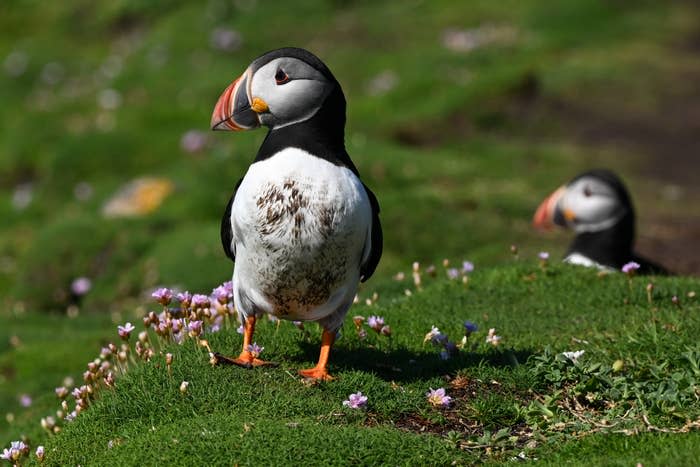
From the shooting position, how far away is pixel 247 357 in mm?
7477

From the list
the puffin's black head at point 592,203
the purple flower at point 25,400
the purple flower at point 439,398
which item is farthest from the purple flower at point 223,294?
the puffin's black head at point 592,203

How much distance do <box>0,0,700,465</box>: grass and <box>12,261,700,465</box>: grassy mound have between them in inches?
0.8

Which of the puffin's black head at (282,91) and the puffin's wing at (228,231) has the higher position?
the puffin's black head at (282,91)

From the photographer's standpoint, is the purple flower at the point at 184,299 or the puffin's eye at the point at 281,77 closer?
the puffin's eye at the point at 281,77

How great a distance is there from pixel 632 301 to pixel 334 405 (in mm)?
4013

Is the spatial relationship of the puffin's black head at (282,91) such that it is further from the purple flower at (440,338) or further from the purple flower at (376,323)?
the purple flower at (440,338)

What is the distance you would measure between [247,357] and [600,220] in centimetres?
728

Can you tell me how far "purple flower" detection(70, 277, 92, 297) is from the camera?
1639 centimetres

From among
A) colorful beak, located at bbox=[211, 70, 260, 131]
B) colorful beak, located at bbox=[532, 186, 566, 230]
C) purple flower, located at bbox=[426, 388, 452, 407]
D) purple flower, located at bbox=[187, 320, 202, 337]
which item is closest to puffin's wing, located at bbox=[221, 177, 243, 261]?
colorful beak, located at bbox=[211, 70, 260, 131]

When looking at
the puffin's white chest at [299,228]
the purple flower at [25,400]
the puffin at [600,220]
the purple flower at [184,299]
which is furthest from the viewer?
the puffin at [600,220]

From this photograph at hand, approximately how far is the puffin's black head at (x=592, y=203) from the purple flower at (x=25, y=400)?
6.97m

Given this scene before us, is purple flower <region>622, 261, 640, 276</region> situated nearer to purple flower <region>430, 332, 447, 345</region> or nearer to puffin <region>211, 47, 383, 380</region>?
purple flower <region>430, 332, 447, 345</region>

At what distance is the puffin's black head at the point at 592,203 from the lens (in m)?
13.6

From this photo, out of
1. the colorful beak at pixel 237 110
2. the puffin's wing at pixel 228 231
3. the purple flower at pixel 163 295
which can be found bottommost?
the purple flower at pixel 163 295
